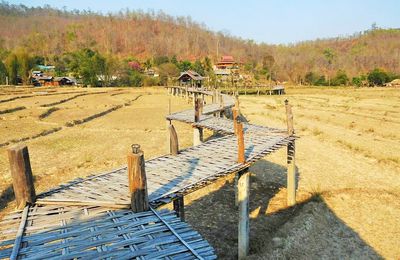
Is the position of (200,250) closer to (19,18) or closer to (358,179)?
(358,179)

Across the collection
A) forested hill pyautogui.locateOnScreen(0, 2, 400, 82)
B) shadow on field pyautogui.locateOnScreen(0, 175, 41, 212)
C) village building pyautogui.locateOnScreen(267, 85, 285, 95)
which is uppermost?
forested hill pyautogui.locateOnScreen(0, 2, 400, 82)

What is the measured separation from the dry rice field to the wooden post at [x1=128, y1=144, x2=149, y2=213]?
12.0 feet

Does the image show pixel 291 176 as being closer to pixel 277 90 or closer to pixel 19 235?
pixel 19 235

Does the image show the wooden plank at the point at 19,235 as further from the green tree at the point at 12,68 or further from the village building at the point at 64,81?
the green tree at the point at 12,68

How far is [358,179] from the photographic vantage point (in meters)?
13.7

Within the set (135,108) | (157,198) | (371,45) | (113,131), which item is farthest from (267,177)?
(371,45)

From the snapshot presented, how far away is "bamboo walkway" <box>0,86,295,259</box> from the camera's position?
15.1 ft

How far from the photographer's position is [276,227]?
9789mm

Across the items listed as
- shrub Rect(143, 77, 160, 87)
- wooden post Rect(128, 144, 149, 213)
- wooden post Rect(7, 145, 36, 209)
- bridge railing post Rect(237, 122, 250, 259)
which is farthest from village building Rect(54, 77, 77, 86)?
wooden post Rect(128, 144, 149, 213)

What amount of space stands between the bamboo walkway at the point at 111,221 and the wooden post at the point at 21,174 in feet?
0.63

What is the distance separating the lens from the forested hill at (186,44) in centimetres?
9519

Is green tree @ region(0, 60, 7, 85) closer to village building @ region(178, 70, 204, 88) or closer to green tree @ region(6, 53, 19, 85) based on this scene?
green tree @ region(6, 53, 19, 85)

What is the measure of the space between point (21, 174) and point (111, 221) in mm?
1899

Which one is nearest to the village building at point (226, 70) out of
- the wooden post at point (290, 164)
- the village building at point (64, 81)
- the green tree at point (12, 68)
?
the village building at point (64, 81)
